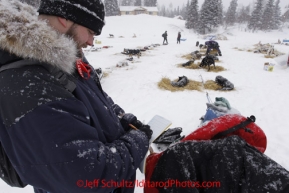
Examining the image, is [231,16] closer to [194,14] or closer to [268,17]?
[268,17]

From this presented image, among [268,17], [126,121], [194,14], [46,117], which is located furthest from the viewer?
[268,17]

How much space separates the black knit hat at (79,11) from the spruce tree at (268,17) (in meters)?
62.6

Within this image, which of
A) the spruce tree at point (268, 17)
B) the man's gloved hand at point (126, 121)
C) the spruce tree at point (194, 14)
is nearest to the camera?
the man's gloved hand at point (126, 121)

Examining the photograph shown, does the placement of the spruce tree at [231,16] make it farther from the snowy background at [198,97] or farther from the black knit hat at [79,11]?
the black knit hat at [79,11]

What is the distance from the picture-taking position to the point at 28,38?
35.0 inches

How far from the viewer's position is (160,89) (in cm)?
682

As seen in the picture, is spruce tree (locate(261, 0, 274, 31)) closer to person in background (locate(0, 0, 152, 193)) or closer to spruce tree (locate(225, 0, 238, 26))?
spruce tree (locate(225, 0, 238, 26))

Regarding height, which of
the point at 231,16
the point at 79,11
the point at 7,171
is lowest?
the point at 7,171

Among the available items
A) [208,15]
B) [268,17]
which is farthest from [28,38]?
[268,17]

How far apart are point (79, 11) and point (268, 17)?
2507 inches

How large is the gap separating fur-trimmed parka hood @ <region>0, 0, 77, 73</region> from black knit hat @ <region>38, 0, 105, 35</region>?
0.17 meters

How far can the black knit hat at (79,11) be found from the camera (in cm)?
115

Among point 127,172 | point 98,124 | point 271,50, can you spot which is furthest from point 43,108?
point 271,50

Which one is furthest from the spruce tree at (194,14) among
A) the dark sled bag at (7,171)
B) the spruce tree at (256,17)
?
the dark sled bag at (7,171)
